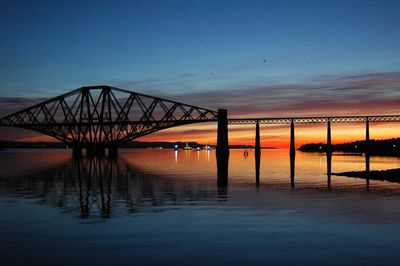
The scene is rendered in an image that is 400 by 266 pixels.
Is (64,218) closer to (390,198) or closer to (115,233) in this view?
(115,233)

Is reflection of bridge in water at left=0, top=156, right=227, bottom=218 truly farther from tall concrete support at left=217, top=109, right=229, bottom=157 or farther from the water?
tall concrete support at left=217, top=109, right=229, bottom=157

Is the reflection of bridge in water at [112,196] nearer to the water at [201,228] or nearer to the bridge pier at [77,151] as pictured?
the water at [201,228]

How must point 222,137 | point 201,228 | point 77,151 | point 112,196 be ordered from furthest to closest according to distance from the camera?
point 77,151
point 222,137
point 112,196
point 201,228

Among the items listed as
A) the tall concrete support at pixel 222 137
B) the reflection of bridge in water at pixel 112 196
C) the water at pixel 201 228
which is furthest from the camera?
the tall concrete support at pixel 222 137

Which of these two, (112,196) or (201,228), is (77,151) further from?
(201,228)

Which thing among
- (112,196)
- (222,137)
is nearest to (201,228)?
(112,196)

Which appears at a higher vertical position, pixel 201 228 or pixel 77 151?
pixel 77 151

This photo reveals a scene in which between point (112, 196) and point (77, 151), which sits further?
point (77, 151)

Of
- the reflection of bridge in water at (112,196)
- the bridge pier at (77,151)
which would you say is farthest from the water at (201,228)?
the bridge pier at (77,151)

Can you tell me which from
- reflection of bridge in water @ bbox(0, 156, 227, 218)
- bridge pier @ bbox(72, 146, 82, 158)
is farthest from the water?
bridge pier @ bbox(72, 146, 82, 158)

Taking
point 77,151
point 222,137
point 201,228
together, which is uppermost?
point 222,137

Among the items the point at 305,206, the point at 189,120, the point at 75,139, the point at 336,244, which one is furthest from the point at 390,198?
the point at 75,139

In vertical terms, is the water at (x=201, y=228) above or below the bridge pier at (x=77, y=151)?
below

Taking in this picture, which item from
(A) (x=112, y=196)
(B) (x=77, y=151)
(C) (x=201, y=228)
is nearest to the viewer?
(C) (x=201, y=228)
